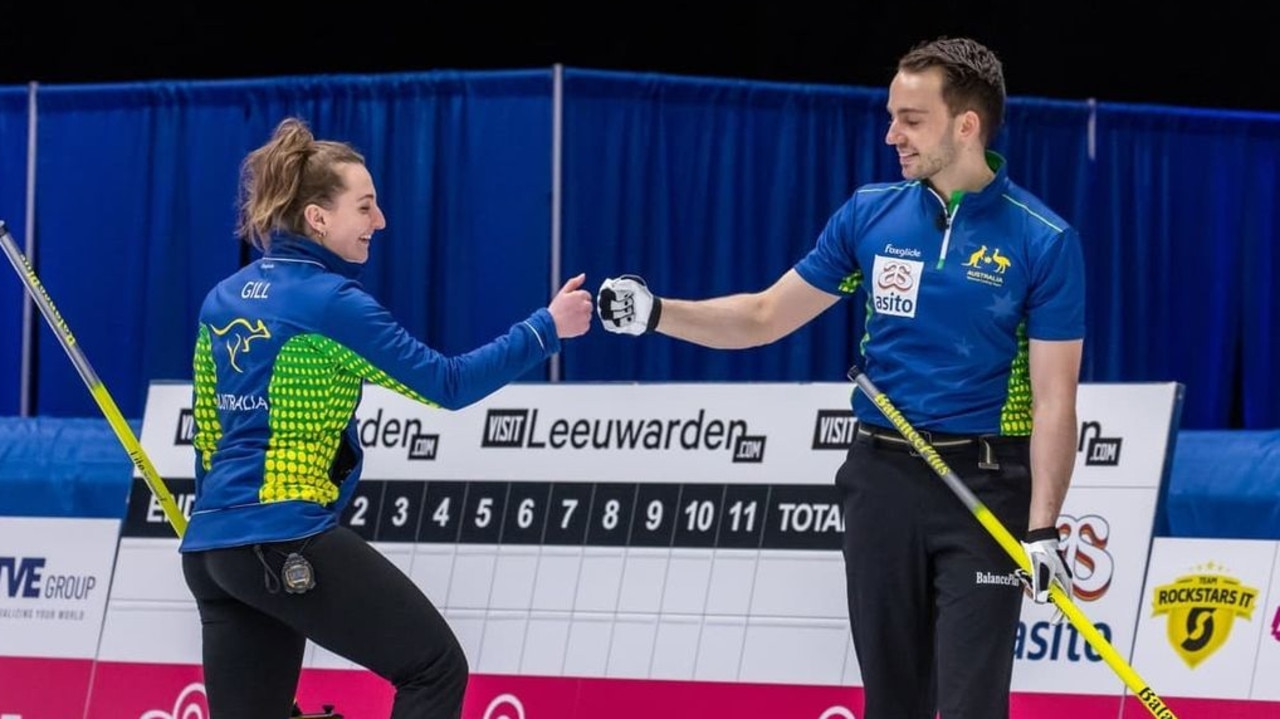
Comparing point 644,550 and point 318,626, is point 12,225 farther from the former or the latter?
point 318,626

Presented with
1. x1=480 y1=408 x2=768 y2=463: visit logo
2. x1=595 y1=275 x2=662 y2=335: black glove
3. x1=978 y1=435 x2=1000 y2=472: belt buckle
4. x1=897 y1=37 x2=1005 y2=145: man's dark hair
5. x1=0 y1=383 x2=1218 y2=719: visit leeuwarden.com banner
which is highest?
x1=897 y1=37 x2=1005 y2=145: man's dark hair

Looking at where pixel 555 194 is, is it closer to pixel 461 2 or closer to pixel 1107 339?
pixel 461 2

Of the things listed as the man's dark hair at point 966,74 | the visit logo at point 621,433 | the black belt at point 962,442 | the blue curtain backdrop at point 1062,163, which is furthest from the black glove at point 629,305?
the blue curtain backdrop at point 1062,163

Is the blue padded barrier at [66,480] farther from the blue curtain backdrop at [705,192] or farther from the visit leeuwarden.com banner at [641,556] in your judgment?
the blue curtain backdrop at [705,192]

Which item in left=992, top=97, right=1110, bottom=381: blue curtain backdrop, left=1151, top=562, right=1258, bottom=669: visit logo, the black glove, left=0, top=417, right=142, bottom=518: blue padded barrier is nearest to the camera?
the black glove

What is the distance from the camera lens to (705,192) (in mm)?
8062

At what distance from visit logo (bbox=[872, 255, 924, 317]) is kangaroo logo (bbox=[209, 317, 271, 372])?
3.50ft

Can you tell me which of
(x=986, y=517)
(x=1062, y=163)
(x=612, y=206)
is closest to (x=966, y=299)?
(x=986, y=517)

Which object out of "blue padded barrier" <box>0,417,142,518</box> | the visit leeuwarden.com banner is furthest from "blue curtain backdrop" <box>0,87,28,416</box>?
the visit leeuwarden.com banner

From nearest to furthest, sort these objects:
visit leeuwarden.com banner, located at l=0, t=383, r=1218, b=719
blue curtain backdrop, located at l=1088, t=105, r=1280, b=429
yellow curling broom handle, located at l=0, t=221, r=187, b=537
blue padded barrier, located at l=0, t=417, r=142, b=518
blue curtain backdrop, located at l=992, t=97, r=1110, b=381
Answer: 1. yellow curling broom handle, located at l=0, t=221, r=187, b=537
2. visit leeuwarden.com banner, located at l=0, t=383, r=1218, b=719
3. blue padded barrier, located at l=0, t=417, r=142, b=518
4. blue curtain backdrop, located at l=992, t=97, r=1110, b=381
5. blue curtain backdrop, located at l=1088, t=105, r=1280, b=429

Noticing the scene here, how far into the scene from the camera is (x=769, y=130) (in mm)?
8078

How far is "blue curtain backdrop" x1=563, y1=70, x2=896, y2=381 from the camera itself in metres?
7.93

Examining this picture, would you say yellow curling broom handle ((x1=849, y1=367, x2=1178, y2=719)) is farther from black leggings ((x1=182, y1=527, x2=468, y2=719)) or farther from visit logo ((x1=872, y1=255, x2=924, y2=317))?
black leggings ((x1=182, y1=527, x2=468, y2=719))

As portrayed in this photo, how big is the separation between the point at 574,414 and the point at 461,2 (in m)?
4.86
